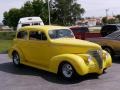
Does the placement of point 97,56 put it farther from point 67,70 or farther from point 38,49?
point 38,49

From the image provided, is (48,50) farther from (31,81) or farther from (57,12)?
(57,12)

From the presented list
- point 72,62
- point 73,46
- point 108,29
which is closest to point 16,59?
point 73,46

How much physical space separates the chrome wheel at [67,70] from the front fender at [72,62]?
0.18 metres

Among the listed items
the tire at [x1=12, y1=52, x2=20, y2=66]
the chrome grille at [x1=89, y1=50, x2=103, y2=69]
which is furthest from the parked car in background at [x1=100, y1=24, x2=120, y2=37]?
the chrome grille at [x1=89, y1=50, x2=103, y2=69]

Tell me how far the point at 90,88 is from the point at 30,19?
1558cm

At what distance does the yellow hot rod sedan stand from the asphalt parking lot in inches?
11.0

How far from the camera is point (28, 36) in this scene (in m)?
12.5

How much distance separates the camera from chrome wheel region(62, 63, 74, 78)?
1026 cm

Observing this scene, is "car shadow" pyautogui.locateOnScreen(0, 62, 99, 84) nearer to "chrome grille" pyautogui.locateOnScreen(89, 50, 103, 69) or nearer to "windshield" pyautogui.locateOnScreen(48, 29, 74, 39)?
"chrome grille" pyautogui.locateOnScreen(89, 50, 103, 69)

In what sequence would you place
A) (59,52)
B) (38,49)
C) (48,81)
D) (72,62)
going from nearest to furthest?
(72,62)
(48,81)
(59,52)
(38,49)

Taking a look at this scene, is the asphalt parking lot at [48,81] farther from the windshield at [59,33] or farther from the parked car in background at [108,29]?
the parked car in background at [108,29]

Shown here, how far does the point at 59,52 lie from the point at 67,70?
0.80 m

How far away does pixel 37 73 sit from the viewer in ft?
38.4

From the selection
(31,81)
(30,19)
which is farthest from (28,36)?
(30,19)
